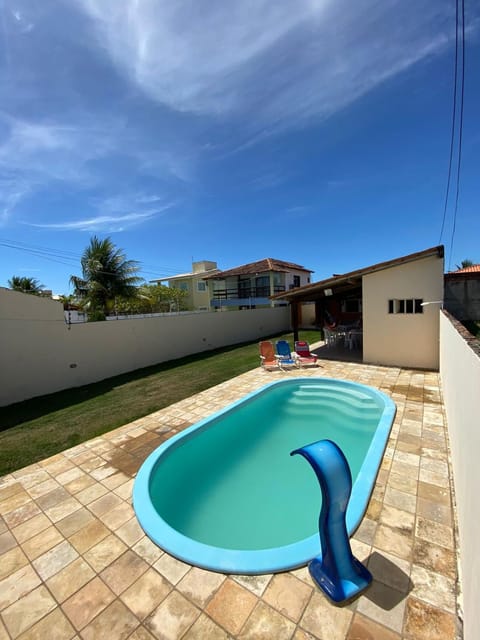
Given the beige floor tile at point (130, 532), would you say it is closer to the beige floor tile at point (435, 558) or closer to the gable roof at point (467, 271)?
the beige floor tile at point (435, 558)

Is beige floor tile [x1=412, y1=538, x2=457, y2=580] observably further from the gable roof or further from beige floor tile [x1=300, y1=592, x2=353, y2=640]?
the gable roof

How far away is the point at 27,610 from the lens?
2.44 meters

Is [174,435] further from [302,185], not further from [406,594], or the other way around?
[302,185]

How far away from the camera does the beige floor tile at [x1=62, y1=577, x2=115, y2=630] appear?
2332 millimetres

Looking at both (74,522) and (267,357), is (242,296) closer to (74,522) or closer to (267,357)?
(267,357)

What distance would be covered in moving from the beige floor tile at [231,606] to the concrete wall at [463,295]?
1352 centimetres

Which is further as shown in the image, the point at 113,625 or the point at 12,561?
the point at 12,561

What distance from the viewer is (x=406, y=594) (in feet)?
7.84

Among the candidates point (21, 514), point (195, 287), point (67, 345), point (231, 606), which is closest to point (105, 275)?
point (67, 345)

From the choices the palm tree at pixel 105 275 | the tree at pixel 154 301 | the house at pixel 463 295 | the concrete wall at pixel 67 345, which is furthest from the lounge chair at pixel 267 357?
the tree at pixel 154 301

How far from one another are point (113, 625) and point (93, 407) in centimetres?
645

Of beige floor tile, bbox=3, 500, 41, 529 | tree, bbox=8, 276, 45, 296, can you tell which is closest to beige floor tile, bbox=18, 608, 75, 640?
beige floor tile, bbox=3, 500, 41, 529

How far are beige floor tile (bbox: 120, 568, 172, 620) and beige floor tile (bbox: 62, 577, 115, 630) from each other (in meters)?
0.17

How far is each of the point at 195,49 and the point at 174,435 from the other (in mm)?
9374
